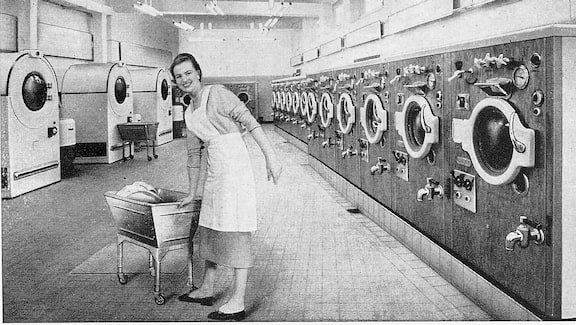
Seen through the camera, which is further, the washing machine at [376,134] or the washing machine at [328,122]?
the washing machine at [328,122]

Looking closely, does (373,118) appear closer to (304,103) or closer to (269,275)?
(269,275)

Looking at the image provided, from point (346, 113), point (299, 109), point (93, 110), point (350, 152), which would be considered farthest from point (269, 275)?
point (299, 109)

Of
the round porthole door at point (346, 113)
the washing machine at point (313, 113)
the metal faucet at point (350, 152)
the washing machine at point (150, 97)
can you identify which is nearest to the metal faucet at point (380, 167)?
the metal faucet at point (350, 152)

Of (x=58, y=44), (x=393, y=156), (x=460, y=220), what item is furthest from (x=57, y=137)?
(x=460, y=220)

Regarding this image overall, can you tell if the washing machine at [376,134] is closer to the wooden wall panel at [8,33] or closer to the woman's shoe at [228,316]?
the woman's shoe at [228,316]

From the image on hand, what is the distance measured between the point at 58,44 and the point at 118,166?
2.91 metres

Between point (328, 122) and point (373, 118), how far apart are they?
1.81m

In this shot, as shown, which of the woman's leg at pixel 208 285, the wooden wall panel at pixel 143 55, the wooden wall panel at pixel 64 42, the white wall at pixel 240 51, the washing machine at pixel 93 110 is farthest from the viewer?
the white wall at pixel 240 51

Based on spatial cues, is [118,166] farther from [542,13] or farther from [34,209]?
[542,13]

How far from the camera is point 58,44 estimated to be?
32.8ft

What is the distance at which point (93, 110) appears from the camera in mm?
9148

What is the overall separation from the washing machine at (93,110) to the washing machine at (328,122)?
3803mm

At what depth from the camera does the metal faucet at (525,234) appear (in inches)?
93.4

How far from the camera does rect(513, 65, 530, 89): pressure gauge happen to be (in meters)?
2.41
